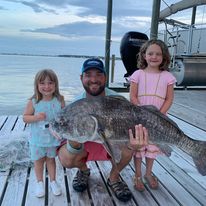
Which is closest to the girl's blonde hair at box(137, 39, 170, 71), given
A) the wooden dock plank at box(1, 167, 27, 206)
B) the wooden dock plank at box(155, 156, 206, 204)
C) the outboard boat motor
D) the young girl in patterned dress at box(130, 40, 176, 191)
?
the young girl in patterned dress at box(130, 40, 176, 191)

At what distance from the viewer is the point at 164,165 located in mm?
3771

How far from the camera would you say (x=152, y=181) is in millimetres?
3201

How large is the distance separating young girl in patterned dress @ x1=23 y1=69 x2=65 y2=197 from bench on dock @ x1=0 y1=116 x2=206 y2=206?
0.14 meters

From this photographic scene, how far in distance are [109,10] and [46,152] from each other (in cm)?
882

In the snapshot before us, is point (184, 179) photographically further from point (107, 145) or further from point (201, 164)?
point (107, 145)

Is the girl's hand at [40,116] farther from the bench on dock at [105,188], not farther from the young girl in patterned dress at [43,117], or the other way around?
the bench on dock at [105,188]

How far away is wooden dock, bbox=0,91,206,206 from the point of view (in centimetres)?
288

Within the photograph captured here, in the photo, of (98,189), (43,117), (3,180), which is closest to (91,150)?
(98,189)

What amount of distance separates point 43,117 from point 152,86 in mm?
1045

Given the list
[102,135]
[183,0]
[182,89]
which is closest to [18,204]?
[102,135]

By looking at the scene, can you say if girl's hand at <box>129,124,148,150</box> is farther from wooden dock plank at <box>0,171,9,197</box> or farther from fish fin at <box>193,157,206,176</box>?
wooden dock plank at <box>0,171,9,197</box>

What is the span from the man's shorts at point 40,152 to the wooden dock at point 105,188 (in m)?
0.35

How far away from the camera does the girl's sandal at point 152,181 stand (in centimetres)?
318

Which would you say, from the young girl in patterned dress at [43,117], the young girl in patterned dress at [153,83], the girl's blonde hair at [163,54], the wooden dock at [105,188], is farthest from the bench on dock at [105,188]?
the girl's blonde hair at [163,54]
